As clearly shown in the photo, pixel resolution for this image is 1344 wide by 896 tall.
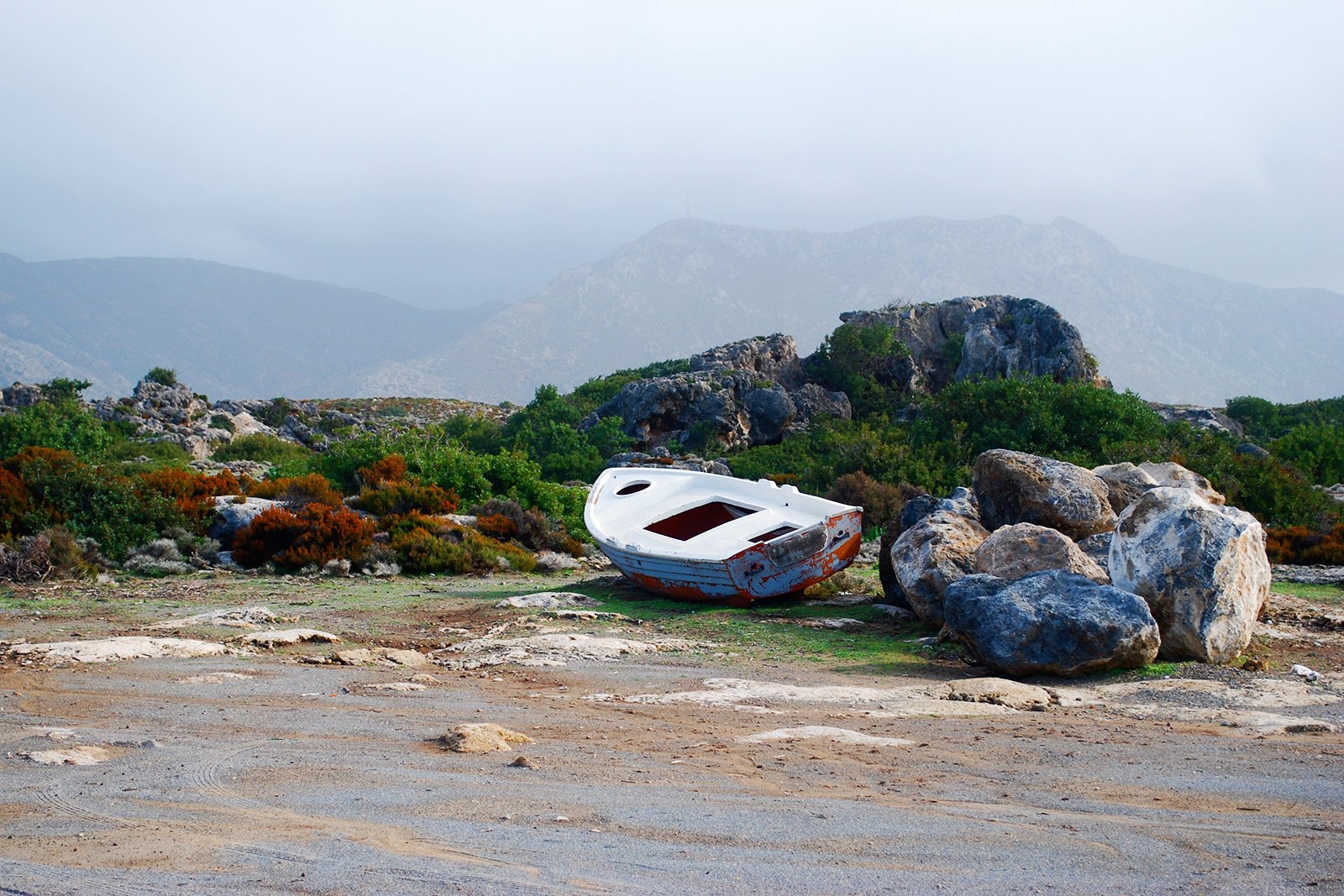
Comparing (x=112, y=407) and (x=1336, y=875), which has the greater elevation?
(x=112, y=407)

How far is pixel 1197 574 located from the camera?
9.50m

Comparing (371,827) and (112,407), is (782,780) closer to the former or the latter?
(371,827)

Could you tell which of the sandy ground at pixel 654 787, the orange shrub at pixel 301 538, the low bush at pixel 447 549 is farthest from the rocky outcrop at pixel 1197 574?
the orange shrub at pixel 301 538

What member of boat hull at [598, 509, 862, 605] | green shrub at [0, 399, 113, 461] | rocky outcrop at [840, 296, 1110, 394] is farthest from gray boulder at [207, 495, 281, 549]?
rocky outcrop at [840, 296, 1110, 394]

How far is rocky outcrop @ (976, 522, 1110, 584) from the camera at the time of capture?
11.0 metres

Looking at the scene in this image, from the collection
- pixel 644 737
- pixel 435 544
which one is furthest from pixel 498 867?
pixel 435 544

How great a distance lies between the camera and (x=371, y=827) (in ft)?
14.9

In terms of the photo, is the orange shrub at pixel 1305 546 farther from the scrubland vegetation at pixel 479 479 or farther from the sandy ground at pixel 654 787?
the sandy ground at pixel 654 787

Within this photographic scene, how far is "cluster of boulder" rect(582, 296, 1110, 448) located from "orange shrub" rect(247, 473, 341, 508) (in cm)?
1614

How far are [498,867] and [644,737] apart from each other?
2638 mm

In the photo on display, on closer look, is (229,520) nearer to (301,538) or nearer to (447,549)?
(301,538)

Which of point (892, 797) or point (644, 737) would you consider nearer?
point (892, 797)

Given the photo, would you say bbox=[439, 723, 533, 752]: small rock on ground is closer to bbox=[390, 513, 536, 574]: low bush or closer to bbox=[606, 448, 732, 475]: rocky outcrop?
bbox=[390, 513, 536, 574]: low bush

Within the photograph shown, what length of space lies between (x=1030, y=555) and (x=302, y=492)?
13.8 metres
